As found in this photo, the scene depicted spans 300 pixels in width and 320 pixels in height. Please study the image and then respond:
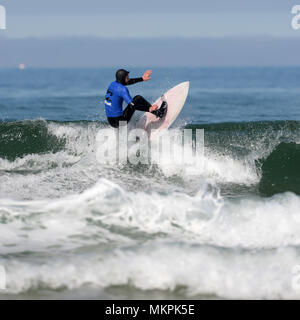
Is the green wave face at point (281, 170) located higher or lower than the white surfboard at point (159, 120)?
lower

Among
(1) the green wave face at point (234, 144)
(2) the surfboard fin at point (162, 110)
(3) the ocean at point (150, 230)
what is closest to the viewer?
(3) the ocean at point (150, 230)

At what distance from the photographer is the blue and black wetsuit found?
9.38m

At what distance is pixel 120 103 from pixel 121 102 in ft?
0.09

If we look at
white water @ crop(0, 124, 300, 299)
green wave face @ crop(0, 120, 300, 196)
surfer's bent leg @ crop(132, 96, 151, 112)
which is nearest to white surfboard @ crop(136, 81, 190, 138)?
surfer's bent leg @ crop(132, 96, 151, 112)

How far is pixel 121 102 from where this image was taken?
968 cm

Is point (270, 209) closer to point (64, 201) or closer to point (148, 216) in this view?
point (148, 216)

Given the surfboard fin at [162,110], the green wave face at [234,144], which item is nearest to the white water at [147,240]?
the green wave face at [234,144]

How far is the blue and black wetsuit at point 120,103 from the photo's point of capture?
938 centimetres

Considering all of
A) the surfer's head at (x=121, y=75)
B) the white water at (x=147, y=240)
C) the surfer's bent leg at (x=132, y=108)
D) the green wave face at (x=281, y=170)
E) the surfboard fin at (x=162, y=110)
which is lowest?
the white water at (x=147, y=240)

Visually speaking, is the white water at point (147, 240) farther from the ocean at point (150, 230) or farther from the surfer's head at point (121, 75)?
the surfer's head at point (121, 75)

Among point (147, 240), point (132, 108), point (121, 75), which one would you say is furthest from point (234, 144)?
point (147, 240)

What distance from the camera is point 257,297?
524 centimetres

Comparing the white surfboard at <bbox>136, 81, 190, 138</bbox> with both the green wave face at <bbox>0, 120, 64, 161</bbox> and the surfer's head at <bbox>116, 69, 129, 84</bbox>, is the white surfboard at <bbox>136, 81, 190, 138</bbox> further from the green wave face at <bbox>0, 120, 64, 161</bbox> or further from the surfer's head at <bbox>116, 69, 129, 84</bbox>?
the green wave face at <bbox>0, 120, 64, 161</bbox>

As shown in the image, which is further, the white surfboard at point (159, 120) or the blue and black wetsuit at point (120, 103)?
the white surfboard at point (159, 120)
